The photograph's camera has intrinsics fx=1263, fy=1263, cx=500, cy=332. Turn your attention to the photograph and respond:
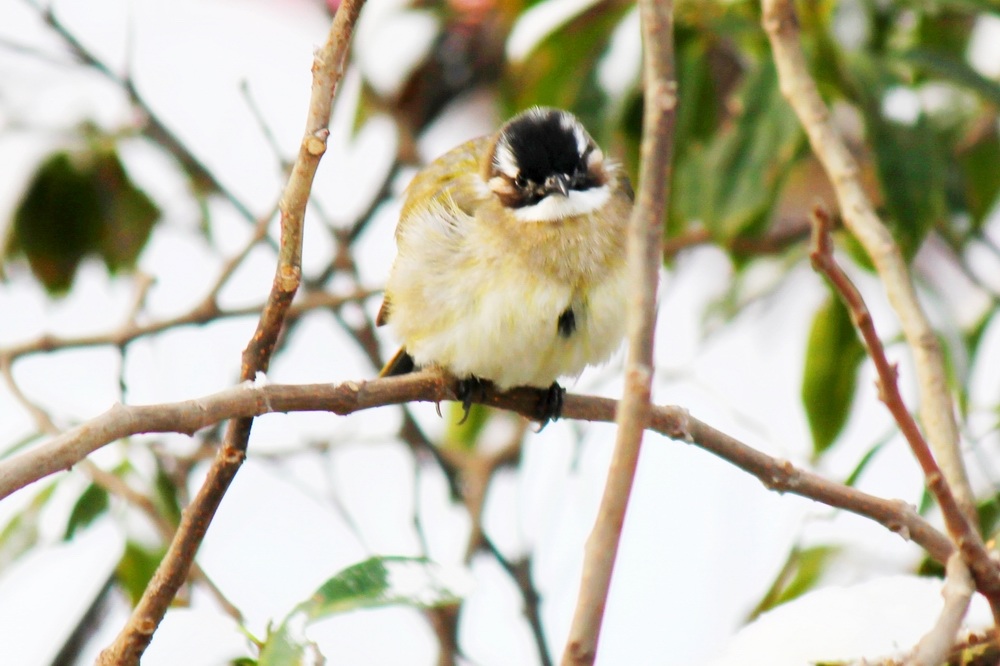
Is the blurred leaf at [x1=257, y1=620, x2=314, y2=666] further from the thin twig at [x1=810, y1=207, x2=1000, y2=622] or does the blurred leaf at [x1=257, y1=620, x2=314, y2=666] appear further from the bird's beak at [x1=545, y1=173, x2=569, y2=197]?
the bird's beak at [x1=545, y1=173, x2=569, y2=197]

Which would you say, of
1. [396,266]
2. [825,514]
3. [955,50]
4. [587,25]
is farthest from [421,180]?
[955,50]

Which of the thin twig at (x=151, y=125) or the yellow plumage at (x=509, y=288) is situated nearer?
the yellow plumage at (x=509, y=288)

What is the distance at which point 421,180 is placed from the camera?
3.33 meters

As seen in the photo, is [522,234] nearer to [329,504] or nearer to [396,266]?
[396,266]

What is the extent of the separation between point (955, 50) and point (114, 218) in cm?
251

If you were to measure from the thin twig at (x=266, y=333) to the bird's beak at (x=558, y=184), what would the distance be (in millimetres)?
1305

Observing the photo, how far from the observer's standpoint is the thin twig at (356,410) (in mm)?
1419

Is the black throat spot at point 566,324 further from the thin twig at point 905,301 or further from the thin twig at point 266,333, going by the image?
the thin twig at point 266,333

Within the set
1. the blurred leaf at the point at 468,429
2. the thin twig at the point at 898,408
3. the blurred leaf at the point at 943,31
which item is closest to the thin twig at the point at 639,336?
the thin twig at the point at 898,408

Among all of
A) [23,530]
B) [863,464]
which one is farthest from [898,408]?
[23,530]

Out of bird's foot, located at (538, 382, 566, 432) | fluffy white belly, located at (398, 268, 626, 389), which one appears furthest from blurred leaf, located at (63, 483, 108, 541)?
bird's foot, located at (538, 382, 566, 432)

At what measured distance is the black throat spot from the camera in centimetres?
277

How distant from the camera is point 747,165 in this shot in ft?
9.98

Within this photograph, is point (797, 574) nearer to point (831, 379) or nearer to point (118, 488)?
point (831, 379)
